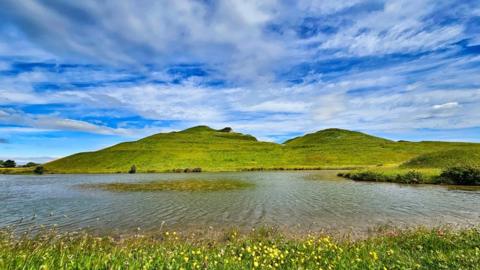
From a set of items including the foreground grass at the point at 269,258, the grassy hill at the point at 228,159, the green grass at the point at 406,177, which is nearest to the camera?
the foreground grass at the point at 269,258

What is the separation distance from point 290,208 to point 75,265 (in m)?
19.6

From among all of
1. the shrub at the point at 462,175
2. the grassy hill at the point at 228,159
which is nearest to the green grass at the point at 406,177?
the shrub at the point at 462,175

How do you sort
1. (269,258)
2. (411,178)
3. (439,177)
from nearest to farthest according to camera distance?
(269,258) → (439,177) → (411,178)

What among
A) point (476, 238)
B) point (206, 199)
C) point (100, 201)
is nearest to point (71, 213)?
point (100, 201)

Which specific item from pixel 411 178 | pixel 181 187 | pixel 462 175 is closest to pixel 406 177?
pixel 411 178

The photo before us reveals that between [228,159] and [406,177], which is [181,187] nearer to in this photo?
[406,177]

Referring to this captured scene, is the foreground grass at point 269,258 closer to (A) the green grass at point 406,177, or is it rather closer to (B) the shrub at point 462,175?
(B) the shrub at point 462,175

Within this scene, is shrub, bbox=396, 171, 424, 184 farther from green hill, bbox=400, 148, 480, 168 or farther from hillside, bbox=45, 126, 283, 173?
hillside, bbox=45, 126, 283, 173

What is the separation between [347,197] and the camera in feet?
101

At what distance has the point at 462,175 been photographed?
135ft

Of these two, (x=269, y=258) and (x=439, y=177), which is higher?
(x=439, y=177)

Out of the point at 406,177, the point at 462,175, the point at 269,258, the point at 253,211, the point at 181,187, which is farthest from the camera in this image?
the point at 406,177

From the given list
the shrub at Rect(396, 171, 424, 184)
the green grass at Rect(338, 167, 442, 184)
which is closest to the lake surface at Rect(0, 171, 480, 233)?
the green grass at Rect(338, 167, 442, 184)

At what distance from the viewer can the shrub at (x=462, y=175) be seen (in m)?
40.3
